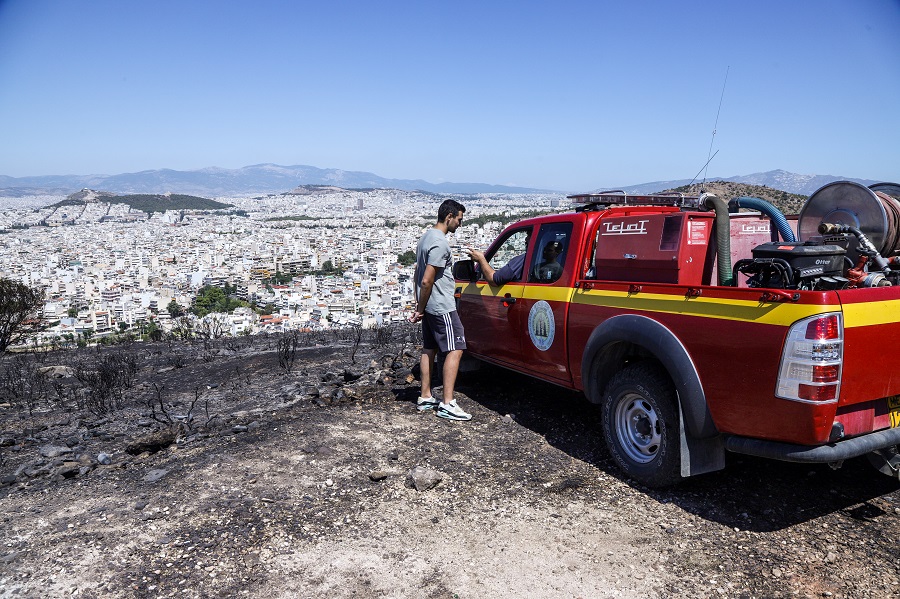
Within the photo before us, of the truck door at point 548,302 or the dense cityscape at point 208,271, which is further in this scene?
the dense cityscape at point 208,271

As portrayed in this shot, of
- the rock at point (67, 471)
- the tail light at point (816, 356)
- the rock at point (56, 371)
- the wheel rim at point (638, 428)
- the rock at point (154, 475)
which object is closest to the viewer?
the tail light at point (816, 356)

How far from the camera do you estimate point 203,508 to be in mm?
3688

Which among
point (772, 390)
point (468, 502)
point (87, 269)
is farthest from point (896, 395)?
point (87, 269)

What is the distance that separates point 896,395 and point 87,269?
65.2m

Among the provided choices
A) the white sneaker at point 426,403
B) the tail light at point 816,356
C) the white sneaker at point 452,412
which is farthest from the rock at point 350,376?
the tail light at point 816,356

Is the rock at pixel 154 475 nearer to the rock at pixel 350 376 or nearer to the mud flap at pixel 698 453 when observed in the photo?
the rock at pixel 350 376

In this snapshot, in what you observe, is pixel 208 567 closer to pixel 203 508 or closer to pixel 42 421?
pixel 203 508

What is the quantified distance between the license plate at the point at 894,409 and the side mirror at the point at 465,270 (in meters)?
3.44

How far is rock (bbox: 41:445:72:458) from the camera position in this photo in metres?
4.88

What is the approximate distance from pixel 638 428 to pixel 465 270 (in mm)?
2363

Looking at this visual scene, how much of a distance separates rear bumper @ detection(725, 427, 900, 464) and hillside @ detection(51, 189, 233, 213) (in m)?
152

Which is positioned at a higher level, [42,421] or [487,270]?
[487,270]

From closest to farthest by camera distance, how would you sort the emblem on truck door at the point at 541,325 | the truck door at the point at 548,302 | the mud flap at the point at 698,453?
the mud flap at the point at 698,453
the truck door at the point at 548,302
the emblem on truck door at the point at 541,325

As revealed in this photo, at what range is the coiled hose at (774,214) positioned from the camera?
4.35 m
